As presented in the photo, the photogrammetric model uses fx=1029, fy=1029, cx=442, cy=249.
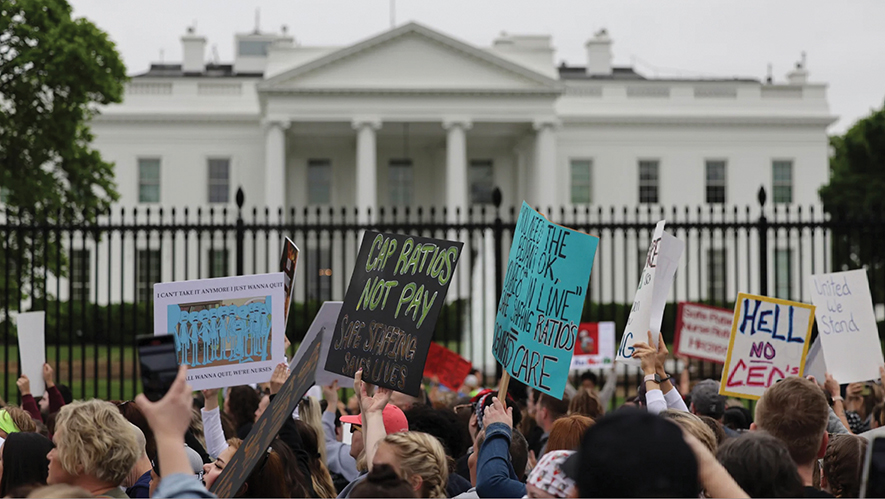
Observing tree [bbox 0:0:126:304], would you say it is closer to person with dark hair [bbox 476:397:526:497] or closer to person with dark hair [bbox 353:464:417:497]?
person with dark hair [bbox 476:397:526:497]

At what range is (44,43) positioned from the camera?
1791cm

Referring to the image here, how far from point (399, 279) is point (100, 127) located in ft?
127

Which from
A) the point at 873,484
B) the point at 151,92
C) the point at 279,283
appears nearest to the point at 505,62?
the point at 151,92

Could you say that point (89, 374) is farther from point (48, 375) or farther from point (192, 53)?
point (192, 53)

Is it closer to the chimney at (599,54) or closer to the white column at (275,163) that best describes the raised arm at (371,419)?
the white column at (275,163)

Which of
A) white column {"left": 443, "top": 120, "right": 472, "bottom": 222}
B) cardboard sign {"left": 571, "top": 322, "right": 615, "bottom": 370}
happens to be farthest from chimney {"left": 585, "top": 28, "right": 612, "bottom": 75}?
cardboard sign {"left": 571, "top": 322, "right": 615, "bottom": 370}

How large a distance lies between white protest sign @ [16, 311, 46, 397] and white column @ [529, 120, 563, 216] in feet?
108

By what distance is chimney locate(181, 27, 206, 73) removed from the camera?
163ft

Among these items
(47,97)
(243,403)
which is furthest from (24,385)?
(47,97)

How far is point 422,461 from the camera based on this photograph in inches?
149

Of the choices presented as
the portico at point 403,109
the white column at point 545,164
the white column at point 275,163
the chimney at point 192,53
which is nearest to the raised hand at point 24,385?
the portico at point 403,109

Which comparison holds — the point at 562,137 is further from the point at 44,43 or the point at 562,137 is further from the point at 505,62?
the point at 44,43

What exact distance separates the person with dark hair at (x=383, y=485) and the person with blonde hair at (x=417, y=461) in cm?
49

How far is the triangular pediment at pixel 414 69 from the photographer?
3925cm
